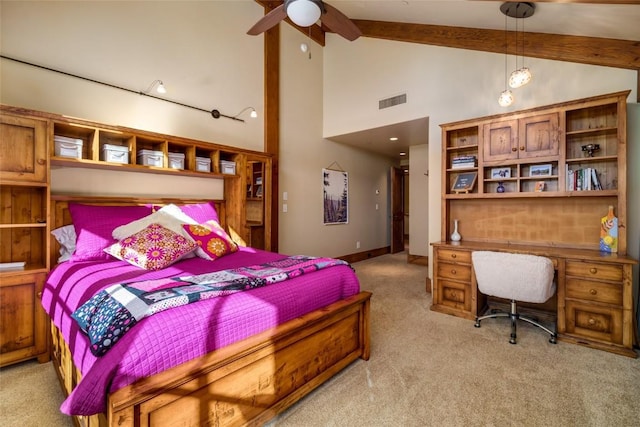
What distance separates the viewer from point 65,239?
8.20 ft

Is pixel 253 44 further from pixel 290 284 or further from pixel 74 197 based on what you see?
pixel 290 284

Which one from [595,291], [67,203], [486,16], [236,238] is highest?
[486,16]

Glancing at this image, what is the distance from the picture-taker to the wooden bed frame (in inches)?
45.9

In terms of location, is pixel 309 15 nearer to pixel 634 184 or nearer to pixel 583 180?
pixel 583 180

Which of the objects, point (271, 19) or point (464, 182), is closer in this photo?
point (271, 19)

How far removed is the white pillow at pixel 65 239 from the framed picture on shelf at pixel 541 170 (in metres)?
4.41

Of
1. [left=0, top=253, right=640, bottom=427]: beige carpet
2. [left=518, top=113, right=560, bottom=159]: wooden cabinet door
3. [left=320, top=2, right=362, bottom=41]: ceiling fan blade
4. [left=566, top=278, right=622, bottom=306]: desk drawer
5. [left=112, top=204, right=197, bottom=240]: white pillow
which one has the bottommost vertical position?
[left=0, top=253, right=640, bottom=427]: beige carpet

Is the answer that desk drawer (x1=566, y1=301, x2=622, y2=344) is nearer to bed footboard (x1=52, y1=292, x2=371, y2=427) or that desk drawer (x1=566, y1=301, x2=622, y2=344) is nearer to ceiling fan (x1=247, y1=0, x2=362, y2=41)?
bed footboard (x1=52, y1=292, x2=371, y2=427)

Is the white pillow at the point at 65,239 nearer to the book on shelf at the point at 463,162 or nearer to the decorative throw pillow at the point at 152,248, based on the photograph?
the decorative throw pillow at the point at 152,248

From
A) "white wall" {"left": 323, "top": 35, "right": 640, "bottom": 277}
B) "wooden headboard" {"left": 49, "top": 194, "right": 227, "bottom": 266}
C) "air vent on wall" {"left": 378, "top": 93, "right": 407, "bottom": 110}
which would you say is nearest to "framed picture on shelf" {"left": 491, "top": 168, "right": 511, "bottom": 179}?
"white wall" {"left": 323, "top": 35, "right": 640, "bottom": 277}

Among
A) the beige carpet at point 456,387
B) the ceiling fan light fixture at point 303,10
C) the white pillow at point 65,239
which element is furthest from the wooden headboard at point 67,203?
the ceiling fan light fixture at point 303,10

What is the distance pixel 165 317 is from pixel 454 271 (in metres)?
2.89

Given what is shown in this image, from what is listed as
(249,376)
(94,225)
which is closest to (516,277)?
(249,376)

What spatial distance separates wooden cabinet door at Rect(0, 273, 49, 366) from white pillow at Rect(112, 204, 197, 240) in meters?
0.59
